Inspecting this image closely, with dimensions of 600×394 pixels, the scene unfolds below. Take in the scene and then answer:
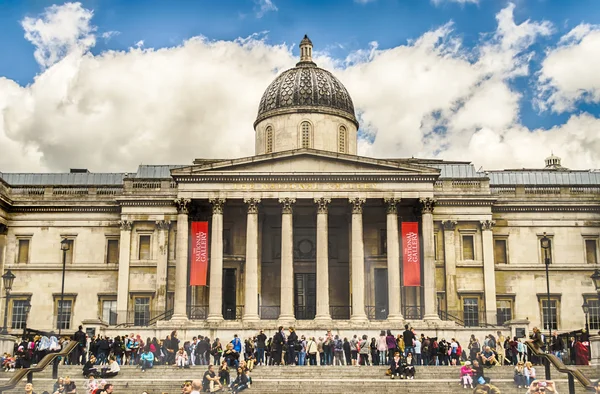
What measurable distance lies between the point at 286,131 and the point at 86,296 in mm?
16697

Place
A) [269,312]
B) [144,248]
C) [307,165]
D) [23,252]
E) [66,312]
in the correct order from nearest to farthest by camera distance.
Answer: [307,165], [269,312], [144,248], [66,312], [23,252]

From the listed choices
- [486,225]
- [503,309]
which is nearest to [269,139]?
[486,225]

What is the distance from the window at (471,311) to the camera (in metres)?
47.0

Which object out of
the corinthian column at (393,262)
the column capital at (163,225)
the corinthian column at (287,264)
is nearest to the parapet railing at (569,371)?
the corinthian column at (393,262)

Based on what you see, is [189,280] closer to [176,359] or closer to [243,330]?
[243,330]

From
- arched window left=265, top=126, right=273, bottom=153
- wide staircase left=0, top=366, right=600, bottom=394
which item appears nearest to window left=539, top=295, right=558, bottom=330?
wide staircase left=0, top=366, right=600, bottom=394

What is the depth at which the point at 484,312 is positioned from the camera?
4644cm

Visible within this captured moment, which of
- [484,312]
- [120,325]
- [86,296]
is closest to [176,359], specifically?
[120,325]

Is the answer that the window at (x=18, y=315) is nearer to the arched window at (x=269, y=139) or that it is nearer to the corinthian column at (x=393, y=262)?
the arched window at (x=269, y=139)

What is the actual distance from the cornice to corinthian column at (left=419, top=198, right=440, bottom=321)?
54.6 inches

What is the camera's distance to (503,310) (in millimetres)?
48375

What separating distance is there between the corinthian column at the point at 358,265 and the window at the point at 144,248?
46.1 ft

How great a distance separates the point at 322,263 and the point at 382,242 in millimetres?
5749

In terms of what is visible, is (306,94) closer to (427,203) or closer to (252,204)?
(252,204)
